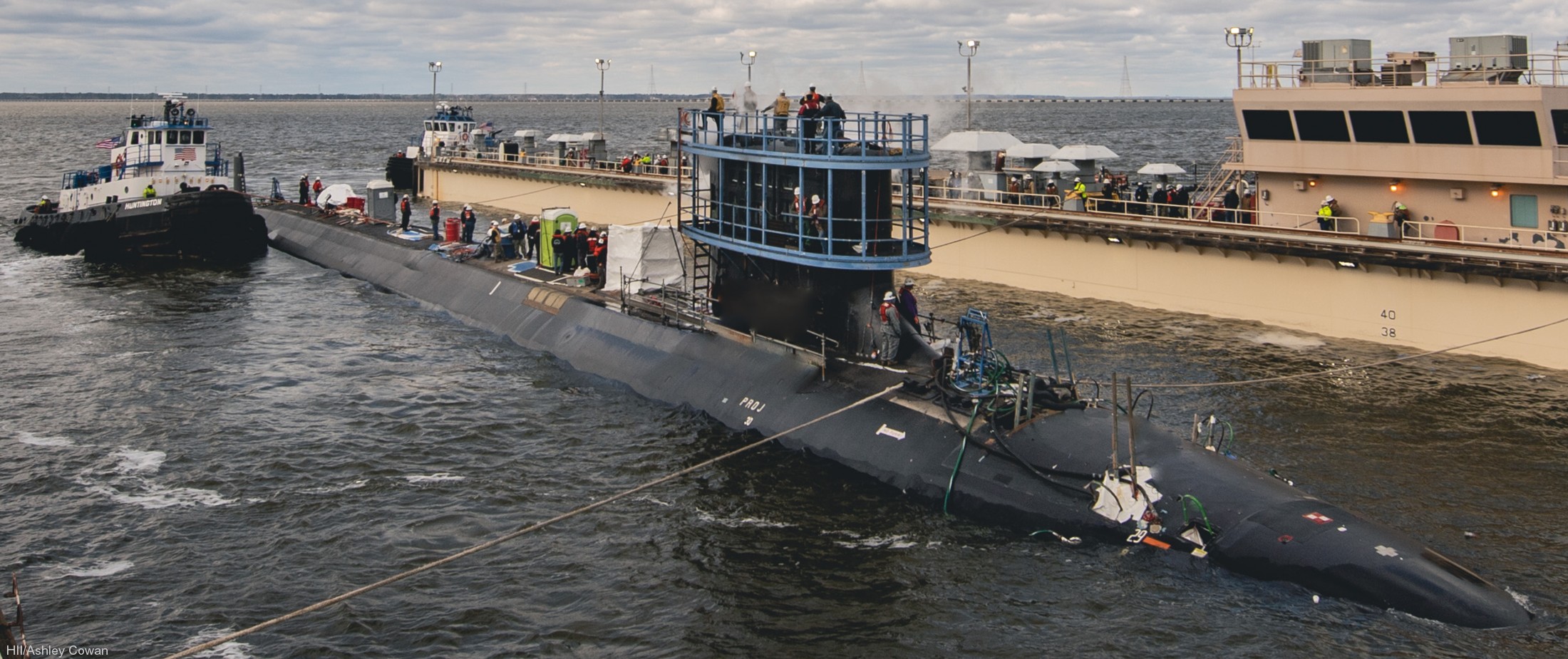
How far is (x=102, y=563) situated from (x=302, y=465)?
560 centimetres

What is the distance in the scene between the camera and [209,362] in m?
35.8

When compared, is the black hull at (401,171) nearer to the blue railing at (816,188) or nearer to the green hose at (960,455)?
the blue railing at (816,188)

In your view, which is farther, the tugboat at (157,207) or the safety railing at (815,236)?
the tugboat at (157,207)

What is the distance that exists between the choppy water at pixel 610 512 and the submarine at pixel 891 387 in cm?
50

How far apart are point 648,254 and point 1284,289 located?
1991 cm

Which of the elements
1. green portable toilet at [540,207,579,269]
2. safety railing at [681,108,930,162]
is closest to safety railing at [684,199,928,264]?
safety railing at [681,108,930,162]

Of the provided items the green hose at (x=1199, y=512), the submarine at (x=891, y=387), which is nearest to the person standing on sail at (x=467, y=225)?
the submarine at (x=891, y=387)

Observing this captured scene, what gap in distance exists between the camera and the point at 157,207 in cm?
5347

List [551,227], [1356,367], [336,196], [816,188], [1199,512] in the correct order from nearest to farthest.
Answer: [1199,512] → [816,188] → [1356,367] → [551,227] → [336,196]

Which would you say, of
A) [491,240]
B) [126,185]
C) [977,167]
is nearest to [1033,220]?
[977,167]

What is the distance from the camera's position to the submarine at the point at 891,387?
19188mm

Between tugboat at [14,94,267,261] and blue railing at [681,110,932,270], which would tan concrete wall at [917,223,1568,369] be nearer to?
blue railing at [681,110,932,270]

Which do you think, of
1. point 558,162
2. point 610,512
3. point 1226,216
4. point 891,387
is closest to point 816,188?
point 891,387

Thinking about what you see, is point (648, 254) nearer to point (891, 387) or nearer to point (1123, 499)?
point (891, 387)
